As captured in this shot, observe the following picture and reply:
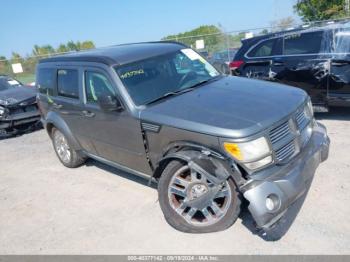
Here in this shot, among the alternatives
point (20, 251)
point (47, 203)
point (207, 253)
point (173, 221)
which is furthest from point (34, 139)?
point (207, 253)

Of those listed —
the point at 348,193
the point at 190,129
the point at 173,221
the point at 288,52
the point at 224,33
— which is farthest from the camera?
the point at 224,33

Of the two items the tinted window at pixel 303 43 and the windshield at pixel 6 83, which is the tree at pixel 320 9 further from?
the windshield at pixel 6 83

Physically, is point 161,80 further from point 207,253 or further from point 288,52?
point 288,52

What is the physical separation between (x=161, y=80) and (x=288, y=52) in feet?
12.1

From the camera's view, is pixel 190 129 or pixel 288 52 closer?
pixel 190 129

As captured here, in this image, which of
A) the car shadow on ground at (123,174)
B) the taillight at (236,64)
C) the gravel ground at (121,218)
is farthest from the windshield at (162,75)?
the taillight at (236,64)

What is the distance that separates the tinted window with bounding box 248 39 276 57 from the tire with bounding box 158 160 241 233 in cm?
455

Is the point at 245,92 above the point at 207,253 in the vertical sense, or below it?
above

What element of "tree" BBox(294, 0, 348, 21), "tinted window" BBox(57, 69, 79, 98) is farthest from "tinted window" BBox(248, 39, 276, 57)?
"tree" BBox(294, 0, 348, 21)

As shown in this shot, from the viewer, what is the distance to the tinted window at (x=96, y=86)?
4340 millimetres

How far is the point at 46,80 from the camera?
5.88m

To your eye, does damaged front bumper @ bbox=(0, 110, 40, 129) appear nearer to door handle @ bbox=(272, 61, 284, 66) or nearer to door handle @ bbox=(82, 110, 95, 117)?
door handle @ bbox=(82, 110, 95, 117)

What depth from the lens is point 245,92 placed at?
404 centimetres

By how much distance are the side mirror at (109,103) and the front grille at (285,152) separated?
1.83 metres
